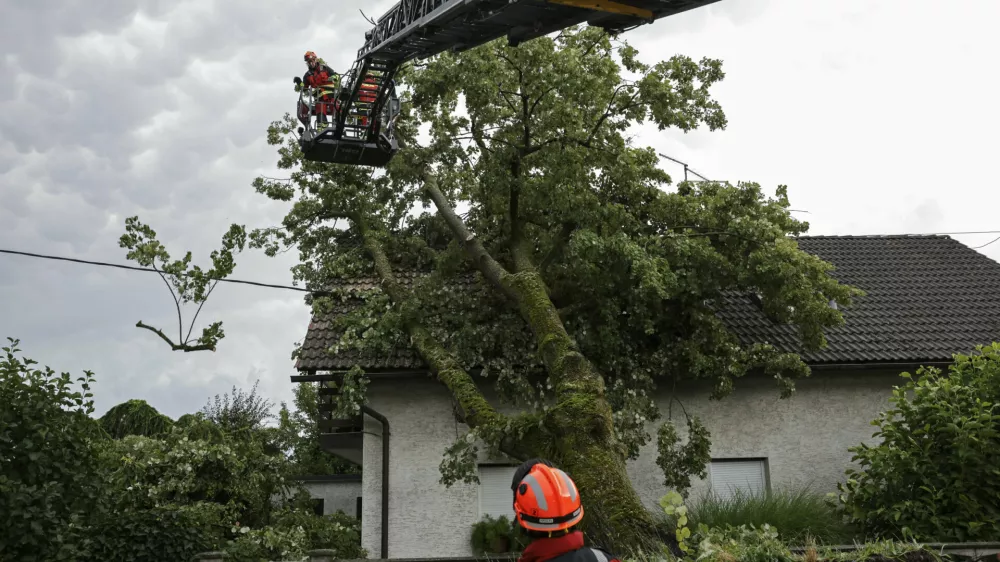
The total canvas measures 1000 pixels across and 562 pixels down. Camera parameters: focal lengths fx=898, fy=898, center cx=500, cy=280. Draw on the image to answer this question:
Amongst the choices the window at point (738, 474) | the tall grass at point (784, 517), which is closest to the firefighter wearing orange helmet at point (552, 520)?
the tall grass at point (784, 517)

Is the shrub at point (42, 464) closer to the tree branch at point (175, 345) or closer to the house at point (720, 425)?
the tree branch at point (175, 345)

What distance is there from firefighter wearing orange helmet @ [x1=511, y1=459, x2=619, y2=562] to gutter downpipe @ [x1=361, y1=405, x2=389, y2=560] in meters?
11.1

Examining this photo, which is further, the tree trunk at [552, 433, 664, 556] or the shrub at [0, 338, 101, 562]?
the tree trunk at [552, 433, 664, 556]

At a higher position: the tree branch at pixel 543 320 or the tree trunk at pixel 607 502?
the tree branch at pixel 543 320

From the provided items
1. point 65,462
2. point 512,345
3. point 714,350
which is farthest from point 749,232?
point 65,462

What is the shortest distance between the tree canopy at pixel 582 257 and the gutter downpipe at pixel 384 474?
2.17 ft

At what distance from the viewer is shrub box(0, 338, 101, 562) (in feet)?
26.7

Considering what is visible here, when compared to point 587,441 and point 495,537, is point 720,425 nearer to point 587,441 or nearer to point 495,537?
point 495,537

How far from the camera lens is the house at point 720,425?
47.2ft

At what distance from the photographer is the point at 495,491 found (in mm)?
14688

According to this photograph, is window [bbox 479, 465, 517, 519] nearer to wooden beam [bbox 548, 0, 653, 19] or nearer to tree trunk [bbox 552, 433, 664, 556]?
tree trunk [bbox 552, 433, 664, 556]

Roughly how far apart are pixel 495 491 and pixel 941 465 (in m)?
6.84

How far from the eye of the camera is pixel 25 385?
8.71 m

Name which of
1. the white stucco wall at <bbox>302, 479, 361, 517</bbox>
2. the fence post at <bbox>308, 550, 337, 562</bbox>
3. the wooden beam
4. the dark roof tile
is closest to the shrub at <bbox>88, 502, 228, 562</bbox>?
the fence post at <bbox>308, 550, 337, 562</bbox>
